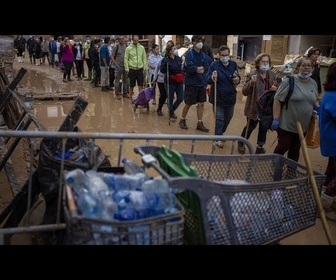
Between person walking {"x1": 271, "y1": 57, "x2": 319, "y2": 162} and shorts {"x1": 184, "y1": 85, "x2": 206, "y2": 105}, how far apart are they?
2.77 m

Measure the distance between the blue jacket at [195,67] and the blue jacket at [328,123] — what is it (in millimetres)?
3438

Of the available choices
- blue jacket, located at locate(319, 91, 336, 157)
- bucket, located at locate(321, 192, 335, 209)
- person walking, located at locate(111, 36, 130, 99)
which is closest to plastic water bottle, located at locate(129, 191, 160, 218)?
blue jacket, located at locate(319, 91, 336, 157)

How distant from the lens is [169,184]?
2.23m

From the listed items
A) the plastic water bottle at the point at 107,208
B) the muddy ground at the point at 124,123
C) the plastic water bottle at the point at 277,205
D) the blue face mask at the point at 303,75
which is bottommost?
the muddy ground at the point at 124,123

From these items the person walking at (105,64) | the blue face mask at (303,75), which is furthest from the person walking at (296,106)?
the person walking at (105,64)

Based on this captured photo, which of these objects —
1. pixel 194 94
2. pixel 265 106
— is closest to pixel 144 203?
pixel 265 106

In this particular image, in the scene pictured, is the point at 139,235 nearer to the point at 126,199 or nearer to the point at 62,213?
the point at 126,199

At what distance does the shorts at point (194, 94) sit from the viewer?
7409 mm

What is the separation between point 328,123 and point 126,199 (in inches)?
113

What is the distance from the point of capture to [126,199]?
2.27 metres

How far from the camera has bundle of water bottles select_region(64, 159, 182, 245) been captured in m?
2.18

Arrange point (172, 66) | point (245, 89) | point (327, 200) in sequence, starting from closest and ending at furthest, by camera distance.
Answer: point (327, 200) → point (245, 89) → point (172, 66)

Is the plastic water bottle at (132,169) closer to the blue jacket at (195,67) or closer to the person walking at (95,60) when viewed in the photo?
the blue jacket at (195,67)
